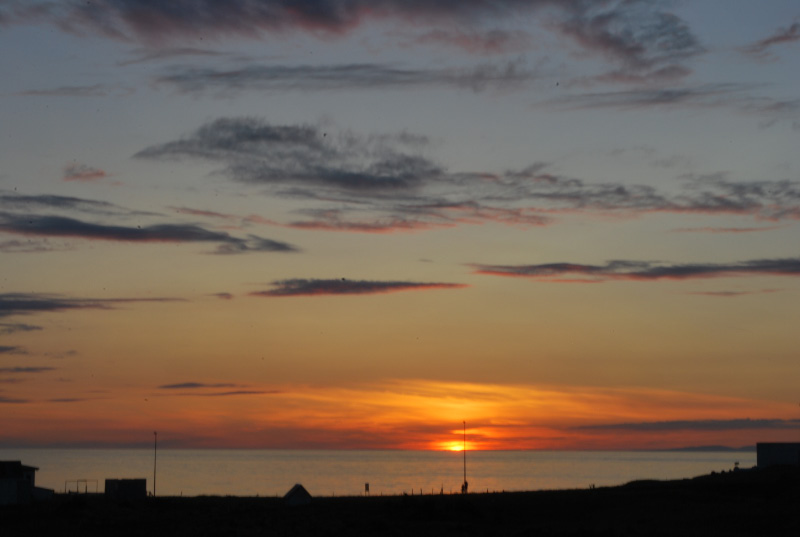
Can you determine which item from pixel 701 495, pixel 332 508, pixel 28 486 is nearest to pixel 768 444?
pixel 701 495

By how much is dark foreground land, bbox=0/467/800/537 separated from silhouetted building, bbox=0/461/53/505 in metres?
3.37

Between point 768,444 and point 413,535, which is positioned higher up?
point 768,444

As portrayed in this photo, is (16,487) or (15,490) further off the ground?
(16,487)

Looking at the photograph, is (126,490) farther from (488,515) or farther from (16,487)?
(488,515)

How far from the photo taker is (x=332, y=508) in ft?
265

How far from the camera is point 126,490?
95312 mm

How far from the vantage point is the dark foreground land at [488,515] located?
62.8 meters

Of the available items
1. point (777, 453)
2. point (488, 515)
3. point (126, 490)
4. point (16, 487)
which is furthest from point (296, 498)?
point (777, 453)

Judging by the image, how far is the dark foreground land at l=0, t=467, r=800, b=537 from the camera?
2473 inches

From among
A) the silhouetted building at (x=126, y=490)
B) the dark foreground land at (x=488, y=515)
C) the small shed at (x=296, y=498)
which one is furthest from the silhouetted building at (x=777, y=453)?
the silhouetted building at (x=126, y=490)

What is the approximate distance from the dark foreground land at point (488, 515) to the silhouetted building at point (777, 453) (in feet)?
50.7

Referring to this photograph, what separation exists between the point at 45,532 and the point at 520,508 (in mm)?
34264

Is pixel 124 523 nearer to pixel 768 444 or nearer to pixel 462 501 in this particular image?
pixel 462 501

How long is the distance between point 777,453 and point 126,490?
65.2 meters
